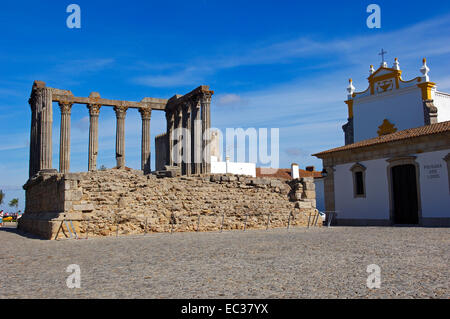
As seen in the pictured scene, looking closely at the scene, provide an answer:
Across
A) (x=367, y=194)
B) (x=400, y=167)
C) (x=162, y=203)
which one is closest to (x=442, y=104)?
(x=400, y=167)

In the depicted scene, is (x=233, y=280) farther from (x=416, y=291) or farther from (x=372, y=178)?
(x=372, y=178)

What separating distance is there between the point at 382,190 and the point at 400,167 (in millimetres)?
1529

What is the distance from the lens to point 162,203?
48.6 feet

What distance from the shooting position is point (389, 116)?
30.5 m

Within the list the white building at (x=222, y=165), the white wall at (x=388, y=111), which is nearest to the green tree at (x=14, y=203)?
the white building at (x=222, y=165)

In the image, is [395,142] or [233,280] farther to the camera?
[395,142]

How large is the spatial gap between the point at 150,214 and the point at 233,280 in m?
9.30

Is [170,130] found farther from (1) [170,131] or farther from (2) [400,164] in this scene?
(2) [400,164]

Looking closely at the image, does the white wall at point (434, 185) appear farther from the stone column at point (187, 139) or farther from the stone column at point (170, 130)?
the stone column at point (170, 130)

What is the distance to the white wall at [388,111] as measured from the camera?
29.3 meters

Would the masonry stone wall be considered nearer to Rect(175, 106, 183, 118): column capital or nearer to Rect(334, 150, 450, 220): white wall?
Rect(334, 150, 450, 220): white wall

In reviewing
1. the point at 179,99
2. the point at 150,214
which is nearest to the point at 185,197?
the point at 150,214

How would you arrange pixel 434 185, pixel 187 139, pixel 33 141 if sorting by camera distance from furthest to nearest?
pixel 187 139 → pixel 33 141 → pixel 434 185

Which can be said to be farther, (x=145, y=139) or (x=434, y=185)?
(x=145, y=139)
